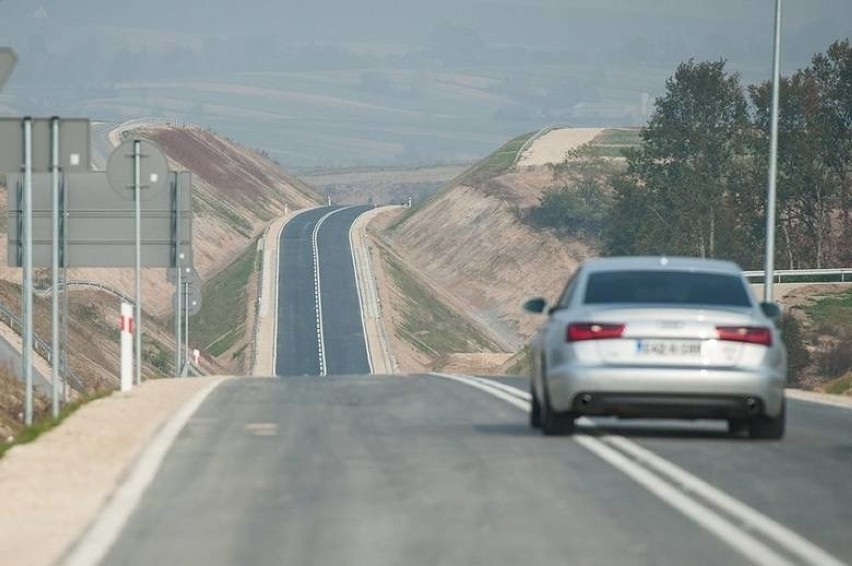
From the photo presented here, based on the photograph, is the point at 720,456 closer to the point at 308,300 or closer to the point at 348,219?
the point at 308,300

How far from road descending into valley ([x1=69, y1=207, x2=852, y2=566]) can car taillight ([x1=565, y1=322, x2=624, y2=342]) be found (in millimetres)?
858

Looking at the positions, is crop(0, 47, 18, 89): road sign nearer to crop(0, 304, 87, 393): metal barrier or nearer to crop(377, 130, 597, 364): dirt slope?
crop(0, 304, 87, 393): metal barrier

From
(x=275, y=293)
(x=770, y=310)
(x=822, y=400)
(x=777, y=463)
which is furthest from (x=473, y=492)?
(x=275, y=293)

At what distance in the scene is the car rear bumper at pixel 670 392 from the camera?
15.8 m

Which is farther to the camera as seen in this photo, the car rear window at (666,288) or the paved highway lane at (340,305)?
the paved highway lane at (340,305)

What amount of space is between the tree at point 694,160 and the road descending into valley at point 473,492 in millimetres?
80617

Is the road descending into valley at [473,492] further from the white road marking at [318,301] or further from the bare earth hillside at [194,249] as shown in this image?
the white road marking at [318,301]

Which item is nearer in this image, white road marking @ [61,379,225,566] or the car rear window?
white road marking @ [61,379,225,566]

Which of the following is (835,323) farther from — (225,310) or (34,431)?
(34,431)

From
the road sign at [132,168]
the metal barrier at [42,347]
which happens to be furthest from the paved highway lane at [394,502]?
the metal barrier at [42,347]

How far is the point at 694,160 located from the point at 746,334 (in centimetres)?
8923


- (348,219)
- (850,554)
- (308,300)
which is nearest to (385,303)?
(308,300)

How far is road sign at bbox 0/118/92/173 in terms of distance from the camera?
22.4 meters

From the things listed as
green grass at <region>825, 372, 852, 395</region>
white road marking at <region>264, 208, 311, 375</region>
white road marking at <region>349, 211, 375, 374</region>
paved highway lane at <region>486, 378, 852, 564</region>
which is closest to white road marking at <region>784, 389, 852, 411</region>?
paved highway lane at <region>486, 378, 852, 564</region>
